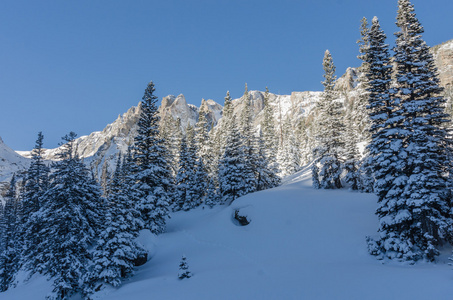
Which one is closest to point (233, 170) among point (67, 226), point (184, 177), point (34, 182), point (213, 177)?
point (184, 177)

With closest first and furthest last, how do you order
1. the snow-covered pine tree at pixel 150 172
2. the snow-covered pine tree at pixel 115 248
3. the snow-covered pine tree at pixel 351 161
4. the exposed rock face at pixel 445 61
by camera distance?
the snow-covered pine tree at pixel 115 248 → the snow-covered pine tree at pixel 150 172 → the snow-covered pine tree at pixel 351 161 → the exposed rock face at pixel 445 61

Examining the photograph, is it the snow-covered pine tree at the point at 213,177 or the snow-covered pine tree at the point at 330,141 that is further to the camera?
the snow-covered pine tree at the point at 213,177

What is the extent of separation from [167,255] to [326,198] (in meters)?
15.2

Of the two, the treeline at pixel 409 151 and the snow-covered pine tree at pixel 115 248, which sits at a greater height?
the treeline at pixel 409 151

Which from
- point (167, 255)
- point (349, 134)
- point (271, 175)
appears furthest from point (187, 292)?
point (271, 175)

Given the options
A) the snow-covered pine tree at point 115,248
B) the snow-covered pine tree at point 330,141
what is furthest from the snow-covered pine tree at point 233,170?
the snow-covered pine tree at point 115,248

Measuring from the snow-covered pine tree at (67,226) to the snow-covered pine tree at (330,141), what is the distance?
76.9 ft

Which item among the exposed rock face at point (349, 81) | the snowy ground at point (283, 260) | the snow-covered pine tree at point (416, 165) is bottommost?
the snowy ground at point (283, 260)

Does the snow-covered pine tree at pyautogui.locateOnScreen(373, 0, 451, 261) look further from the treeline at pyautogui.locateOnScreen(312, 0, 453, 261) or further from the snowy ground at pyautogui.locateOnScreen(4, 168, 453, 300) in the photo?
the snowy ground at pyautogui.locateOnScreen(4, 168, 453, 300)

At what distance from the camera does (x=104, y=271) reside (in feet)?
52.1

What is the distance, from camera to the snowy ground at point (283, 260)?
10.1 m

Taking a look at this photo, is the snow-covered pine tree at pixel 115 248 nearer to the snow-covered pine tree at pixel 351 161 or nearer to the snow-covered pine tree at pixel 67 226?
the snow-covered pine tree at pixel 67 226

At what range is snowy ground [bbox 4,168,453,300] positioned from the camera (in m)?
10.1

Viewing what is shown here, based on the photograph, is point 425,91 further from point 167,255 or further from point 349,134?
point 167,255
